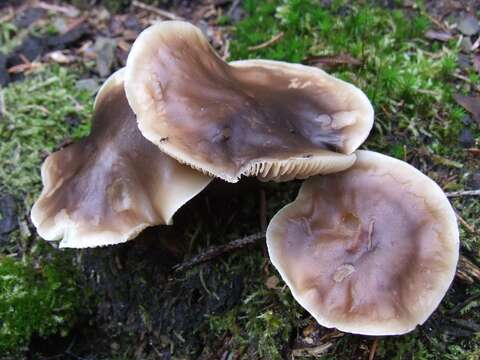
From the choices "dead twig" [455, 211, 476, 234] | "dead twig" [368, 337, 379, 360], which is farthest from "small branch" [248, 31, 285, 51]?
"dead twig" [368, 337, 379, 360]

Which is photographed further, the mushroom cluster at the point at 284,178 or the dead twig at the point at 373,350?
the dead twig at the point at 373,350

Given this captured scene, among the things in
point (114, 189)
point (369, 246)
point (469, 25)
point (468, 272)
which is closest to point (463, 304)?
point (468, 272)

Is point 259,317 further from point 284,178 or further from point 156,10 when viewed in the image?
point 156,10

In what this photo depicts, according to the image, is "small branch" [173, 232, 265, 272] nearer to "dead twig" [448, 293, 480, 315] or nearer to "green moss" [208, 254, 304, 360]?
"green moss" [208, 254, 304, 360]

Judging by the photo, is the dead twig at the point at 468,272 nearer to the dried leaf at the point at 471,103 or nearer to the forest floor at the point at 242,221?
the forest floor at the point at 242,221

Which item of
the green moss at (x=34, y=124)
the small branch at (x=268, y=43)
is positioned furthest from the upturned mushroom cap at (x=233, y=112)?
the green moss at (x=34, y=124)

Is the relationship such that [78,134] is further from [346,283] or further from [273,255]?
[346,283]
